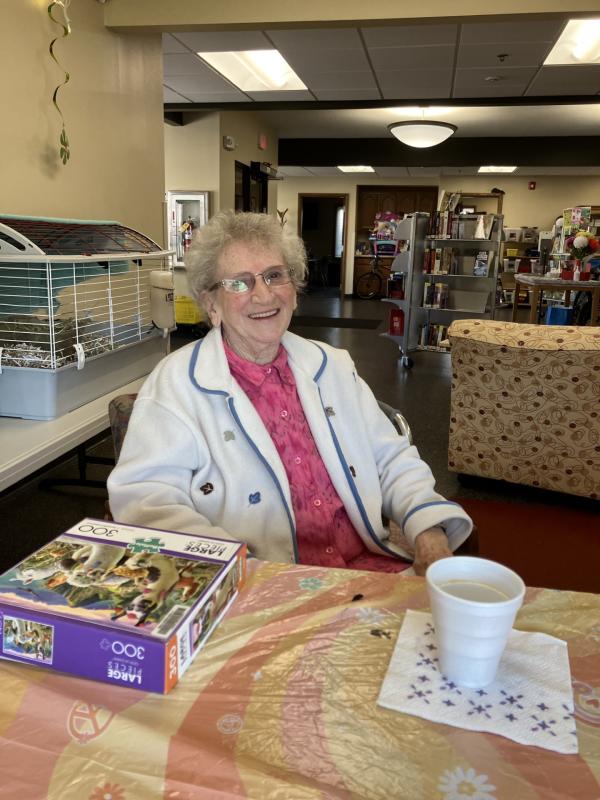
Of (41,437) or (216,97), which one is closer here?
(41,437)

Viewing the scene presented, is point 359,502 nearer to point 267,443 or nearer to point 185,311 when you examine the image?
point 267,443


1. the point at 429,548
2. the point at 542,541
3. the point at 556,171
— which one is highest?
the point at 556,171

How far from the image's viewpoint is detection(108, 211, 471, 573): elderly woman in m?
1.30

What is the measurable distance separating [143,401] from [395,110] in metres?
7.19

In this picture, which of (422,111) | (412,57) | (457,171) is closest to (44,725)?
(412,57)

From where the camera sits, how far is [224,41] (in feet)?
16.2

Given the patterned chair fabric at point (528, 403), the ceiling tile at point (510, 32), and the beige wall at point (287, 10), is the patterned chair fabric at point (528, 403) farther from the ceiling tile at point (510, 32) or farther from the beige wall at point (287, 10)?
the ceiling tile at point (510, 32)

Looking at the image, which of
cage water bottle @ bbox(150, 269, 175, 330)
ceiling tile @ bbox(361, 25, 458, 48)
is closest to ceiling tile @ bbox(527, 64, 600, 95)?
ceiling tile @ bbox(361, 25, 458, 48)

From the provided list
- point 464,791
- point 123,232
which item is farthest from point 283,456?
point 123,232

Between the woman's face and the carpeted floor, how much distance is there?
1.21 meters

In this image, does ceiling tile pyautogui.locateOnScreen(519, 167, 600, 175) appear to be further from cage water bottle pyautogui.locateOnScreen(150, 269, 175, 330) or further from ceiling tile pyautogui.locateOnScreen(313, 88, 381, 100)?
cage water bottle pyautogui.locateOnScreen(150, 269, 175, 330)

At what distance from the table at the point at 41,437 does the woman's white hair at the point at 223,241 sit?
18.6 inches

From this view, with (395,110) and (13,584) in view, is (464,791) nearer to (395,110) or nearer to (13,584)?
(13,584)

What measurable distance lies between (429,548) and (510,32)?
4.62 meters
